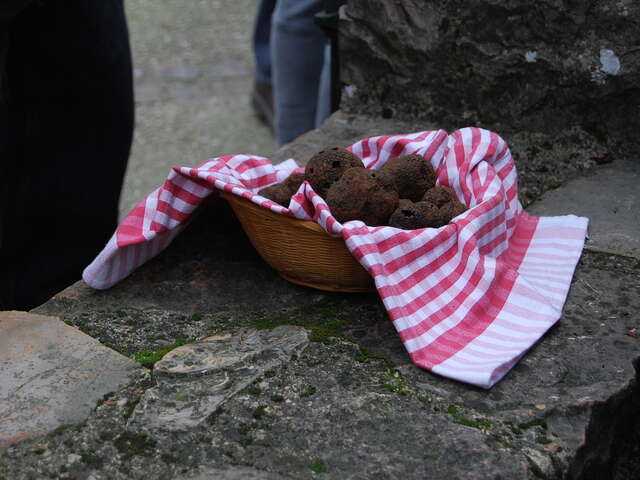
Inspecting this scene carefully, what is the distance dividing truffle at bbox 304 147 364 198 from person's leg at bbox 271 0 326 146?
175cm

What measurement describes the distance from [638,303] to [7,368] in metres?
1.18

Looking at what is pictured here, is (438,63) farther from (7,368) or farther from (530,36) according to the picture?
(7,368)

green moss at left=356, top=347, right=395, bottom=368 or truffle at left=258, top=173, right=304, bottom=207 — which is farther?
truffle at left=258, top=173, right=304, bottom=207

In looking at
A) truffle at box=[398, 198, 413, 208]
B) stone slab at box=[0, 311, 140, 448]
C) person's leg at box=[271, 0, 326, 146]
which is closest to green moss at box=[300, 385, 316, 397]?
stone slab at box=[0, 311, 140, 448]

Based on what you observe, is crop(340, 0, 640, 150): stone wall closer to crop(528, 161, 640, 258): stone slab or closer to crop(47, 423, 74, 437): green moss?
crop(528, 161, 640, 258): stone slab

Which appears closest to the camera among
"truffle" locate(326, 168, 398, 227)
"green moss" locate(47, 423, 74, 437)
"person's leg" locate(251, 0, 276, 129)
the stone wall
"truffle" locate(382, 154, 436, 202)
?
"green moss" locate(47, 423, 74, 437)

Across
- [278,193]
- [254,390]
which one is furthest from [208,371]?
[278,193]

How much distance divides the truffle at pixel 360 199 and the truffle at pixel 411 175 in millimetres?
82

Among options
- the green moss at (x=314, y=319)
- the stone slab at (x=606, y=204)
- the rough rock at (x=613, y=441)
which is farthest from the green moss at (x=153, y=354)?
the stone slab at (x=606, y=204)

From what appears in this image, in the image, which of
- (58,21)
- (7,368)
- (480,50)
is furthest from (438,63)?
(7,368)

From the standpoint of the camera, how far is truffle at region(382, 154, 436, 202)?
171 cm

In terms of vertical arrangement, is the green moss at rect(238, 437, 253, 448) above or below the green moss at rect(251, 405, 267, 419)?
below

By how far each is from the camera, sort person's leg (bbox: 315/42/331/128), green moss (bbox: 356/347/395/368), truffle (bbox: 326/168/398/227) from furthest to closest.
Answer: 1. person's leg (bbox: 315/42/331/128)
2. truffle (bbox: 326/168/398/227)
3. green moss (bbox: 356/347/395/368)

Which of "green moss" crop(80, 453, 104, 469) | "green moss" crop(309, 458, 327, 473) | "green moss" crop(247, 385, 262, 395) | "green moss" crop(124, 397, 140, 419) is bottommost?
"green moss" crop(80, 453, 104, 469)
